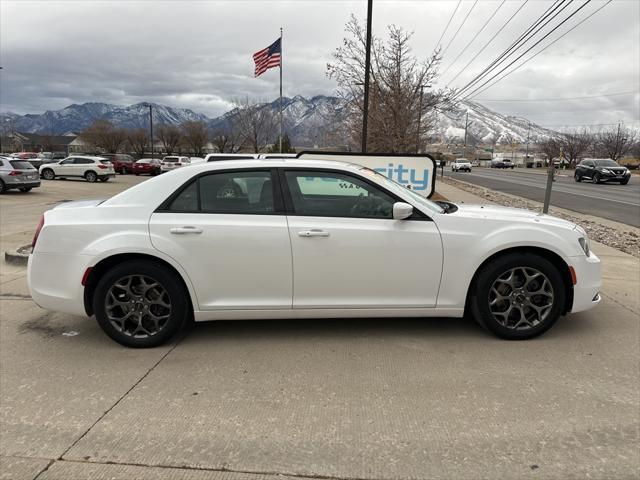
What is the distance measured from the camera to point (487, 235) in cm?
392

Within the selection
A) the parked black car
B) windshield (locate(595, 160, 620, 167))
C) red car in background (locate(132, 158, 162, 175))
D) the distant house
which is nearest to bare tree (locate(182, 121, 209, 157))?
the distant house

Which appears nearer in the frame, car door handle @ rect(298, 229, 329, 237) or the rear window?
car door handle @ rect(298, 229, 329, 237)

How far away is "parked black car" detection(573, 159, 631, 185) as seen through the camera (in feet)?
96.1

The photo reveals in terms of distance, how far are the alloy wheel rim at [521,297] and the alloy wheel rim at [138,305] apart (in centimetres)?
275

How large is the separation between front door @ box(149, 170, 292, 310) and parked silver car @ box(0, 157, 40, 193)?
19.3m

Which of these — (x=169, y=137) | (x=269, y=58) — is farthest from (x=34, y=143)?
(x=269, y=58)

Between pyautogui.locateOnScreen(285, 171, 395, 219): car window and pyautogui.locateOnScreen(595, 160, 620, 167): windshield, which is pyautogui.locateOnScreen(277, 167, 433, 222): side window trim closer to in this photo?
pyautogui.locateOnScreen(285, 171, 395, 219): car window

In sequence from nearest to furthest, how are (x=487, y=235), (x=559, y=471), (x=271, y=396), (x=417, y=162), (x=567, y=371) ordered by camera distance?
1. (x=559, y=471)
2. (x=271, y=396)
3. (x=567, y=371)
4. (x=487, y=235)
5. (x=417, y=162)

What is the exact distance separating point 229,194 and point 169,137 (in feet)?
259

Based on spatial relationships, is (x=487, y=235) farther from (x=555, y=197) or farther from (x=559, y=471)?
(x=555, y=197)

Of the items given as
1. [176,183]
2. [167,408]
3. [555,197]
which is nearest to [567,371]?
[167,408]

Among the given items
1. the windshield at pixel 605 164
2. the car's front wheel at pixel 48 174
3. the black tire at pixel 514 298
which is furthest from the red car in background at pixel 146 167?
the black tire at pixel 514 298

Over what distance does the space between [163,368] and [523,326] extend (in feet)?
9.81

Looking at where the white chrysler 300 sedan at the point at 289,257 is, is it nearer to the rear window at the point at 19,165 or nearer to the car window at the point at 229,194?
the car window at the point at 229,194
